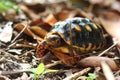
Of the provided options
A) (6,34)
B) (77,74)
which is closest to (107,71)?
(77,74)

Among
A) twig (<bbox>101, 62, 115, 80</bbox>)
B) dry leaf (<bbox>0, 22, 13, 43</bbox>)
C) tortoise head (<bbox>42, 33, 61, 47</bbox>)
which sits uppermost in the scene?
dry leaf (<bbox>0, 22, 13, 43</bbox>)

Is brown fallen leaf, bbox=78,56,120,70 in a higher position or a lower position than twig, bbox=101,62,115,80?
higher

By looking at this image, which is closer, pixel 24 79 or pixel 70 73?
pixel 24 79

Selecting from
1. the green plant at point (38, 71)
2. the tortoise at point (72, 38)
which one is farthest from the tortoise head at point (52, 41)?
the green plant at point (38, 71)

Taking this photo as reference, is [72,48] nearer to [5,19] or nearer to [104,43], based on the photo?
[104,43]

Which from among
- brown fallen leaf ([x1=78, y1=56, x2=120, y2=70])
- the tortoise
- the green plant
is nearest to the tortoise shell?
the tortoise

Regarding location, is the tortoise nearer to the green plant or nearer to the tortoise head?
the tortoise head

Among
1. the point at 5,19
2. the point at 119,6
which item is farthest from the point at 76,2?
the point at 5,19

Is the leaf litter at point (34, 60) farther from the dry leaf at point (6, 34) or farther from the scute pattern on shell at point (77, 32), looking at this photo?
the scute pattern on shell at point (77, 32)

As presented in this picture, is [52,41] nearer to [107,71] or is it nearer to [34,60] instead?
[34,60]
